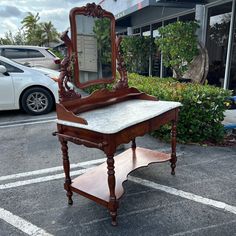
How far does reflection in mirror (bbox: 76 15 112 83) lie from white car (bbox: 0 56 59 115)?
3.42 meters

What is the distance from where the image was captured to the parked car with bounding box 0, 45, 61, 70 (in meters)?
9.08

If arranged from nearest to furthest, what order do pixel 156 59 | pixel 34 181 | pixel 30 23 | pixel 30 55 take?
pixel 34 181, pixel 30 55, pixel 156 59, pixel 30 23

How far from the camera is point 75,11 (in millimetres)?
2365

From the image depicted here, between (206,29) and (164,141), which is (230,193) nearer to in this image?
(164,141)

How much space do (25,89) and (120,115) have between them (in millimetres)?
4231

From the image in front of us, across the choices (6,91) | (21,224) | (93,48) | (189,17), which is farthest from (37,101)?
(189,17)

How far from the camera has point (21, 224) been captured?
2307 mm

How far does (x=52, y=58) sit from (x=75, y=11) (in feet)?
26.3

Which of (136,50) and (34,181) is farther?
(136,50)

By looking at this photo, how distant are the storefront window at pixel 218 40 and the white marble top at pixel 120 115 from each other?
14.2 feet

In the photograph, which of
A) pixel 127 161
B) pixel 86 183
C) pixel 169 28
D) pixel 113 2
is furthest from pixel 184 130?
pixel 113 2

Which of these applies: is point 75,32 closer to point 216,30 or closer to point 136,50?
point 216,30

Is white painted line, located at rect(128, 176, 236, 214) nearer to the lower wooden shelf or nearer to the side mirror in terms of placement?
the lower wooden shelf

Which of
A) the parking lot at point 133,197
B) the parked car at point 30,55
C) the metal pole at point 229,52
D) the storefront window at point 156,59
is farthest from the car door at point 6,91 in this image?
the storefront window at point 156,59
